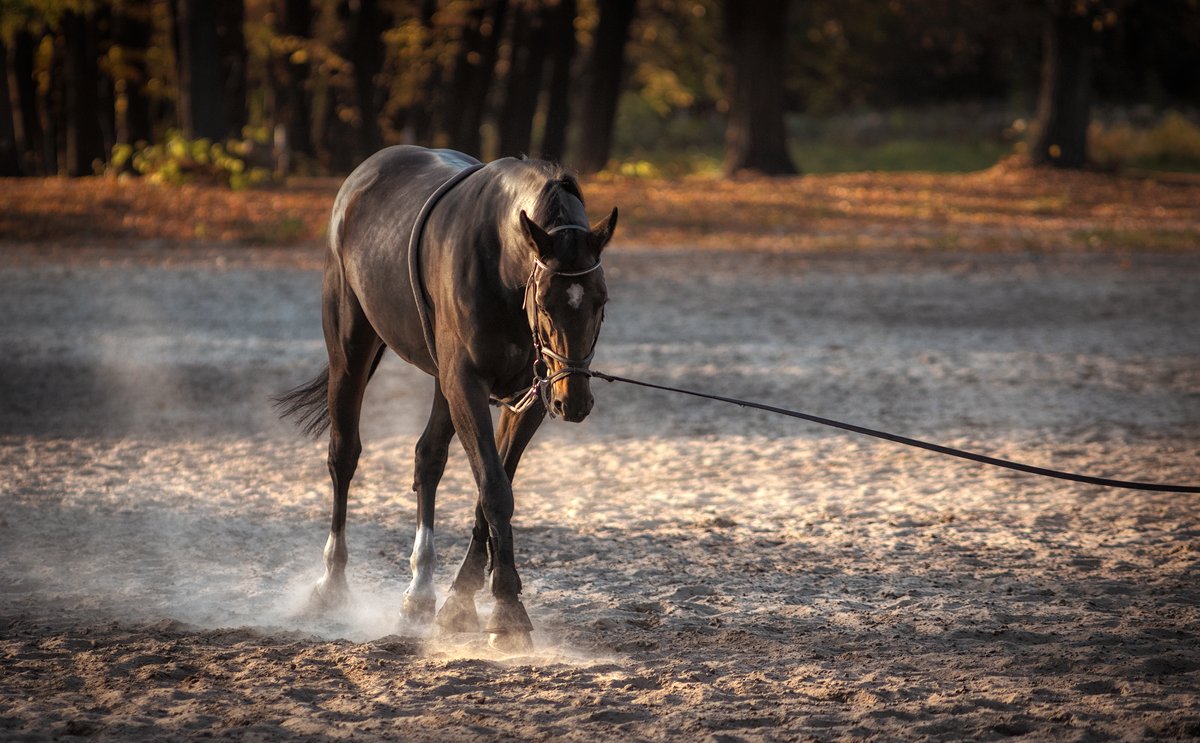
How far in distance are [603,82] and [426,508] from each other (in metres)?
24.8

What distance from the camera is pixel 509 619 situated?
17.5 ft

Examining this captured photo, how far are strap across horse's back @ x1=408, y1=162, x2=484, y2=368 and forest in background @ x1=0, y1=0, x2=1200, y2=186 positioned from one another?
48.4 ft

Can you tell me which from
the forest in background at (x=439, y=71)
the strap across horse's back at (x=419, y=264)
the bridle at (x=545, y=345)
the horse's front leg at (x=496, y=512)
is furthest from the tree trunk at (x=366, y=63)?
the bridle at (x=545, y=345)

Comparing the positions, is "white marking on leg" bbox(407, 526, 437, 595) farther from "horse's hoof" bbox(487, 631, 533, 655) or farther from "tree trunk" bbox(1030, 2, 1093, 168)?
"tree trunk" bbox(1030, 2, 1093, 168)

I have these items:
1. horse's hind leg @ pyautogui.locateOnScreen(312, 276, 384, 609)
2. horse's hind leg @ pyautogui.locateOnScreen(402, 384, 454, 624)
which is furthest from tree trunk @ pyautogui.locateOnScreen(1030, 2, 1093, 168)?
horse's hind leg @ pyautogui.locateOnScreen(402, 384, 454, 624)

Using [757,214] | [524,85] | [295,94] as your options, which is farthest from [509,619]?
[295,94]

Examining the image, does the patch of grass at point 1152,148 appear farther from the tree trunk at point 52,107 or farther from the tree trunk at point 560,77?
the tree trunk at point 52,107

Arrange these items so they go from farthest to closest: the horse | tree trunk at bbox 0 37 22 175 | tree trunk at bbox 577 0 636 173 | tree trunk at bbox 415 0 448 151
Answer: tree trunk at bbox 415 0 448 151 → tree trunk at bbox 577 0 636 173 → tree trunk at bbox 0 37 22 175 → the horse

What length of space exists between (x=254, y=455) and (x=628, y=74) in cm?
3655

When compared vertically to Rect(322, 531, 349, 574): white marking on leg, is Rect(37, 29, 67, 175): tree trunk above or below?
above

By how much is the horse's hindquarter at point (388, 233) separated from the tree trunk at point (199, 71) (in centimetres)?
1671

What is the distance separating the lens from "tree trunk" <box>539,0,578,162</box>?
2775 cm

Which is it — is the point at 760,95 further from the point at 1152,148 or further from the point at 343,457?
the point at 343,457

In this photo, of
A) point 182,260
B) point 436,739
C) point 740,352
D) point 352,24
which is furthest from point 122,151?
point 436,739
